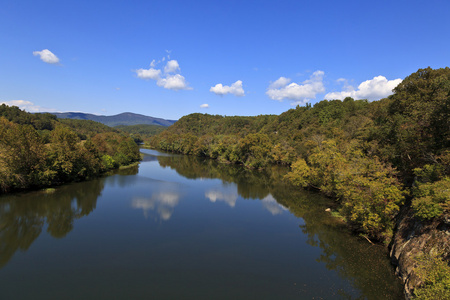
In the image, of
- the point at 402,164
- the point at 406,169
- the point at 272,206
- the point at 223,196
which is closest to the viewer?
the point at 406,169

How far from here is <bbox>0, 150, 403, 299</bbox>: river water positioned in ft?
50.8

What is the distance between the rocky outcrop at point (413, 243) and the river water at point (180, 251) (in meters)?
1.08

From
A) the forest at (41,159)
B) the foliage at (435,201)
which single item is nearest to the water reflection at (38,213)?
the forest at (41,159)

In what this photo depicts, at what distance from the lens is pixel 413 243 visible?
52.6 feet

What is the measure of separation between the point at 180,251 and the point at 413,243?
699 inches

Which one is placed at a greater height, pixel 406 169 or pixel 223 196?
pixel 406 169

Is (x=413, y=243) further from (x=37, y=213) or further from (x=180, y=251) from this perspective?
(x=37, y=213)

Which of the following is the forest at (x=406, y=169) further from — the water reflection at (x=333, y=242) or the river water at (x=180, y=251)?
the river water at (x=180, y=251)

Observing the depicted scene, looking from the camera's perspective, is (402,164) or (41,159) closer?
(402,164)

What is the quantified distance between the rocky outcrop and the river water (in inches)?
42.5

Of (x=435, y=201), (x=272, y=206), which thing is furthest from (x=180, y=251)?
(x=435, y=201)

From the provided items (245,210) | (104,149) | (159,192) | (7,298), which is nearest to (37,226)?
(7,298)

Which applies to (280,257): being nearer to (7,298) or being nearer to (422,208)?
(422,208)

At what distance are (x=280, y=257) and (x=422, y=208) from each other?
10912 millimetres
